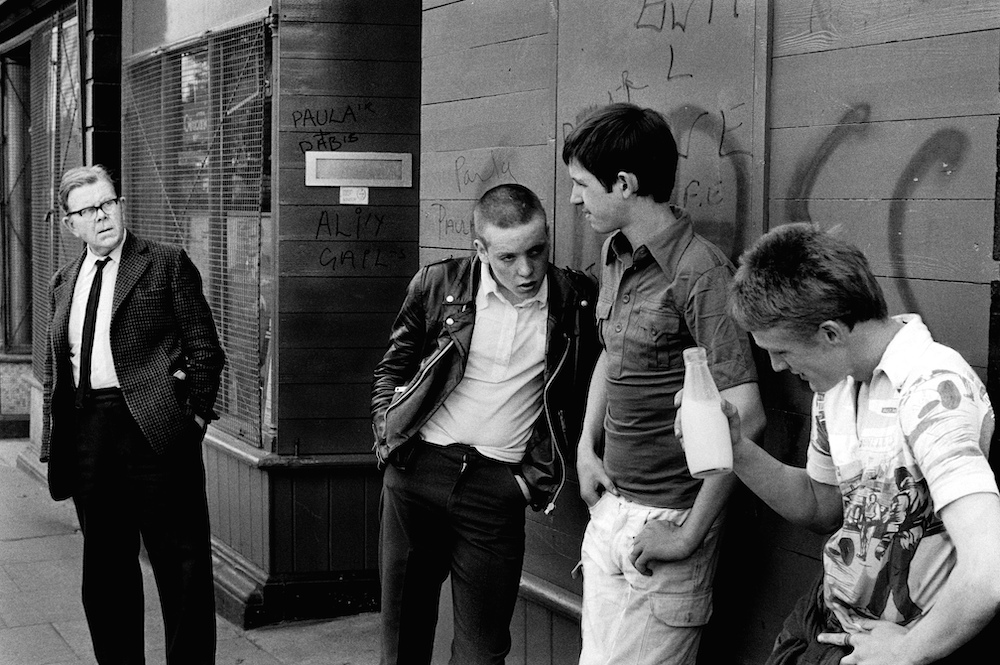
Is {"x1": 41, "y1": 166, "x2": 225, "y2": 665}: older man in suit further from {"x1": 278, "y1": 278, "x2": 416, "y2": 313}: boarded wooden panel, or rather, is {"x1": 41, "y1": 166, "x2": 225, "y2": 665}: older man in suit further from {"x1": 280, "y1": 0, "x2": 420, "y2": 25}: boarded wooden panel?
{"x1": 280, "y1": 0, "x2": 420, "y2": 25}: boarded wooden panel

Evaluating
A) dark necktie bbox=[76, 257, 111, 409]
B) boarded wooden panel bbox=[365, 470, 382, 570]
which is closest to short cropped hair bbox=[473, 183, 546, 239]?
dark necktie bbox=[76, 257, 111, 409]

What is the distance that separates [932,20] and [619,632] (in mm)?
1626

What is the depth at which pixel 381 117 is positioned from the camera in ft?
19.0

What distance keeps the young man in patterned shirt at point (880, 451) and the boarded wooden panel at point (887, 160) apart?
0.54 meters

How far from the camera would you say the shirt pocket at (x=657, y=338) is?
3131mm

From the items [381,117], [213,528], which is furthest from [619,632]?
[213,528]

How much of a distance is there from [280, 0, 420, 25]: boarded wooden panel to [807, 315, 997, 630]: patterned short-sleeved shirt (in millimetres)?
3803

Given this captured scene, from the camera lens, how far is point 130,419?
15.2 feet

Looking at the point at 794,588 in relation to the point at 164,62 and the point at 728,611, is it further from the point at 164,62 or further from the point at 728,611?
the point at 164,62

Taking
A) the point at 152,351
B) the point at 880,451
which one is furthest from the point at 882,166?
the point at 152,351

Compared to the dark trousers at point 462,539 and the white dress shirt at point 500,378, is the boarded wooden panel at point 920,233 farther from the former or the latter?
the dark trousers at point 462,539

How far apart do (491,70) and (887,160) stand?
1841mm

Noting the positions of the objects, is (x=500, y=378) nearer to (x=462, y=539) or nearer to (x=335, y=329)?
(x=462, y=539)

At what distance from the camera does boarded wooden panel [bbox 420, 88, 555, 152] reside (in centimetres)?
418
